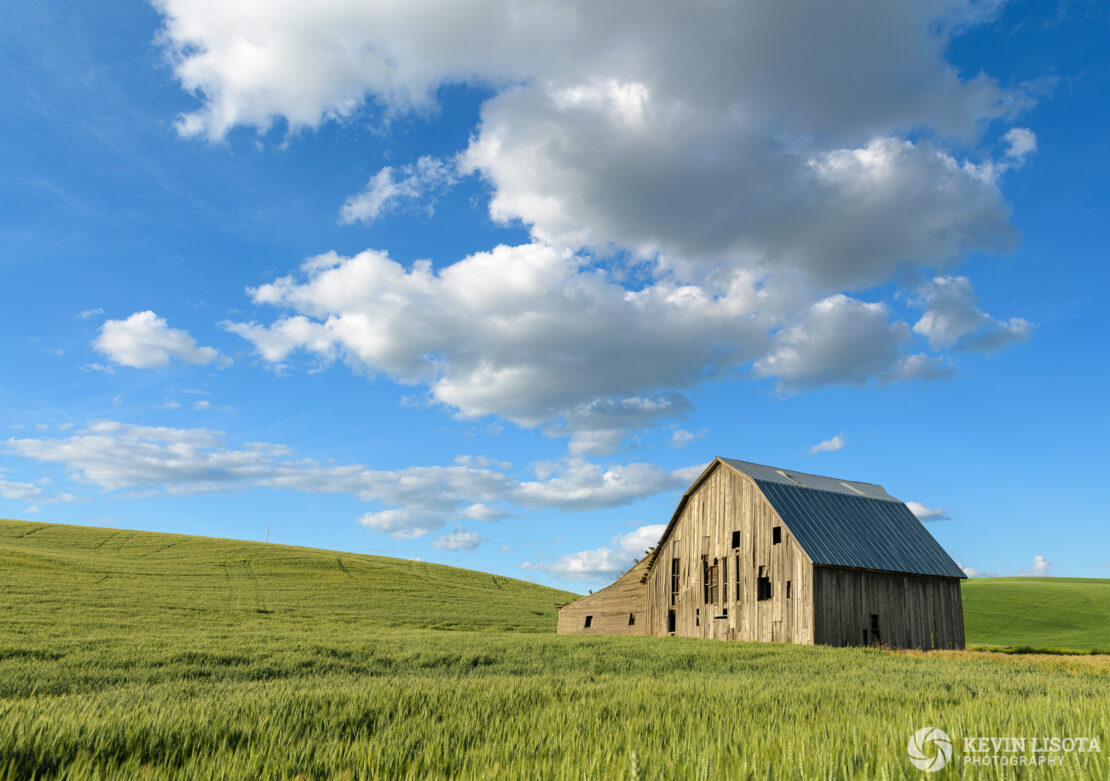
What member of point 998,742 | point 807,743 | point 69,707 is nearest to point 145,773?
point 69,707

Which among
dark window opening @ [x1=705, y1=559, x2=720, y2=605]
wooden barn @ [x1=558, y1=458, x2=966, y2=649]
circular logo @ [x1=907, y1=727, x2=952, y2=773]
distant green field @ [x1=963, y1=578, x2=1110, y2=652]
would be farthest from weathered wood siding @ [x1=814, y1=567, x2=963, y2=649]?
circular logo @ [x1=907, y1=727, x2=952, y2=773]

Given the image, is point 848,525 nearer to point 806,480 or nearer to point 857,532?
point 857,532

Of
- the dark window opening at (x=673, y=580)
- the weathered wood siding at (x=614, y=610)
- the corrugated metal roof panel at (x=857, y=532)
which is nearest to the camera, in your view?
the corrugated metal roof panel at (x=857, y=532)

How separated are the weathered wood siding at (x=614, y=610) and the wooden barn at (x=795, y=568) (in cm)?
36

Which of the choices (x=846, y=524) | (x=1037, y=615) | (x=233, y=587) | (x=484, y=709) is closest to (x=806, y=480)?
(x=846, y=524)

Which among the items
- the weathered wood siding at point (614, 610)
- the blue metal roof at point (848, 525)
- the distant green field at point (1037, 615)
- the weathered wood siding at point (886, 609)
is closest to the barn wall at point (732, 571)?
the blue metal roof at point (848, 525)

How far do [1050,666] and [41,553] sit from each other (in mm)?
75211

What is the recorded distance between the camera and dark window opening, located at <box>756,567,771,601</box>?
3242 cm

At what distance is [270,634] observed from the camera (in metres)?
28.7

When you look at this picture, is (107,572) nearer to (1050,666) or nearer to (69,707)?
(69,707)

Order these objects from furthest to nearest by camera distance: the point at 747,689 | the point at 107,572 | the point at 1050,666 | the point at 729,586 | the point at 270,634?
the point at 107,572, the point at 729,586, the point at 270,634, the point at 1050,666, the point at 747,689

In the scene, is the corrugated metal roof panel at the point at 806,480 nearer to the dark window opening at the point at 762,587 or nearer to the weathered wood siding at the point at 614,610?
the dark window opening at the point at 762,587

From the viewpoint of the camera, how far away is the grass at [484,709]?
4852 millimetres

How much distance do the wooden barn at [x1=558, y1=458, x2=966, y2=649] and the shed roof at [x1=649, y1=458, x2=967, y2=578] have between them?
0.24 ft
